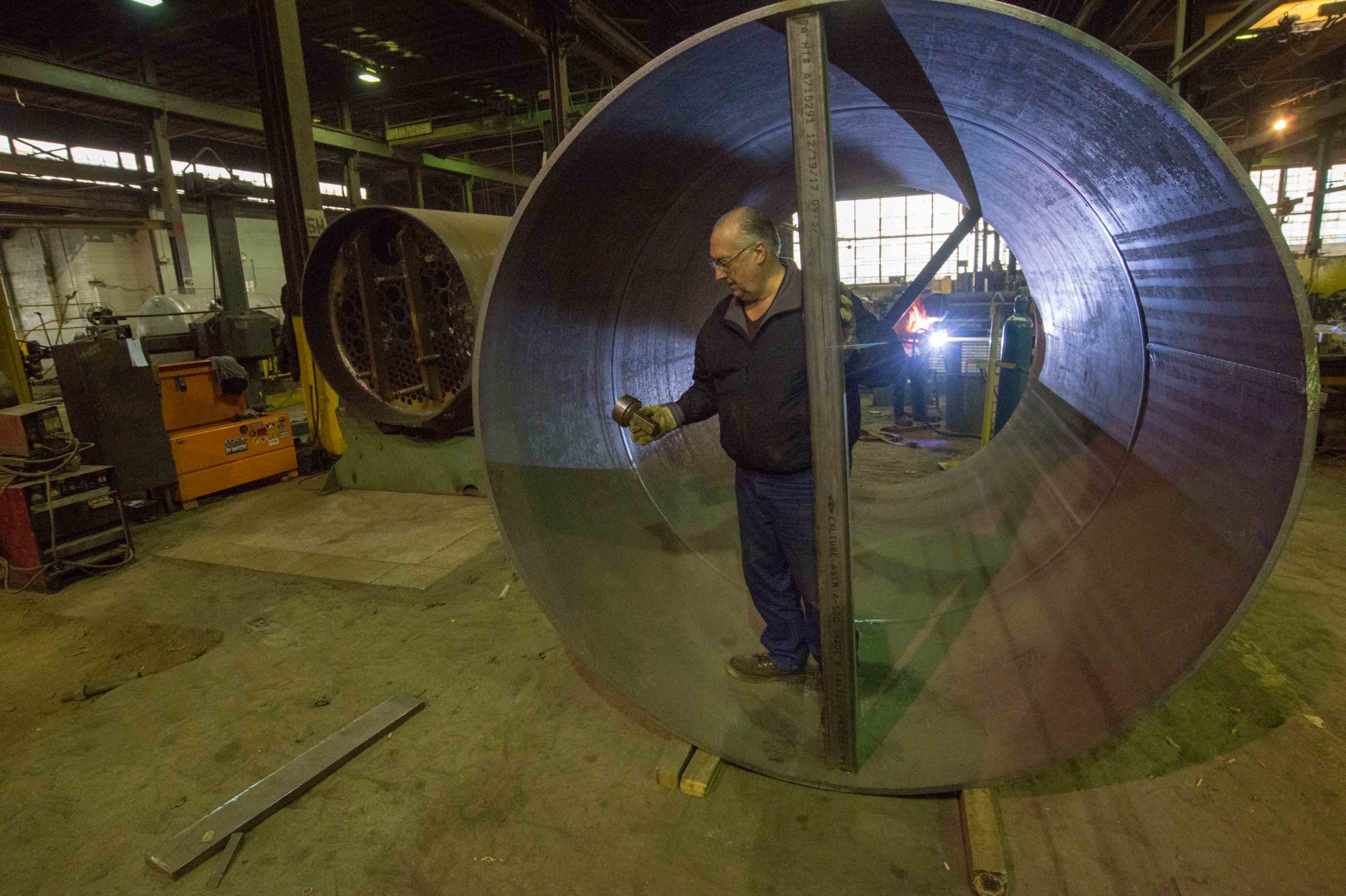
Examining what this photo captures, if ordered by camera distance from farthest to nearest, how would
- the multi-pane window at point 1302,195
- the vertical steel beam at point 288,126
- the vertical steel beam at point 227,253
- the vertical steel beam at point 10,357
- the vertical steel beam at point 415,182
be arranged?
the multi-pane window at point 1302,195 → the vertical steel beam at point 415,182 → the vertical steel beam at point 227,253 → the vertical steel beam at point 10,357 → the vertical steel beam at point 288,126

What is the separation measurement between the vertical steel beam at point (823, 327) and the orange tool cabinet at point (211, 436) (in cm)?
616

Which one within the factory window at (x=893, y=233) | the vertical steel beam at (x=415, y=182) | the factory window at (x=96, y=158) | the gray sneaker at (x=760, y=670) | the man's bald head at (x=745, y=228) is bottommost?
the gray sneaker at (x=760, y=670)

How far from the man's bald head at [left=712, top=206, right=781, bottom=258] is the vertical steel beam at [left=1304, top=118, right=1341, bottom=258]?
16.4 metres

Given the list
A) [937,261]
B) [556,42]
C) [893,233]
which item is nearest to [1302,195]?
[893,233]

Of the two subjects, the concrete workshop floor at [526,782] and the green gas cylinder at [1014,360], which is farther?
the green gas cylinder at [1014,360]

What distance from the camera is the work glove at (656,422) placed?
253 cm

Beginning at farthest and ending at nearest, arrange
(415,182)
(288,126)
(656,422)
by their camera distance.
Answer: (415,182) → (288,126) → (656,422)

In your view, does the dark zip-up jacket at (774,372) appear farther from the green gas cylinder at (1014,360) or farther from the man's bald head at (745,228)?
the green gas cylinder at (1014,360)

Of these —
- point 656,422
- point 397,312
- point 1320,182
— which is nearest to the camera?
point 656,422

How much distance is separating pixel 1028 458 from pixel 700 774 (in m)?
3.01

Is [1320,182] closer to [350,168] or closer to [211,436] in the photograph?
[211,436]

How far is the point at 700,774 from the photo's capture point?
236 centimetres

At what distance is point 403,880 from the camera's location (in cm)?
204

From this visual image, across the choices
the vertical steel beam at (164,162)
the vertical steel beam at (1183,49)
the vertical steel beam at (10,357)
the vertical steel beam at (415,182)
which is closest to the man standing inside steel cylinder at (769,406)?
the vertical steel beam at (1183,49)
